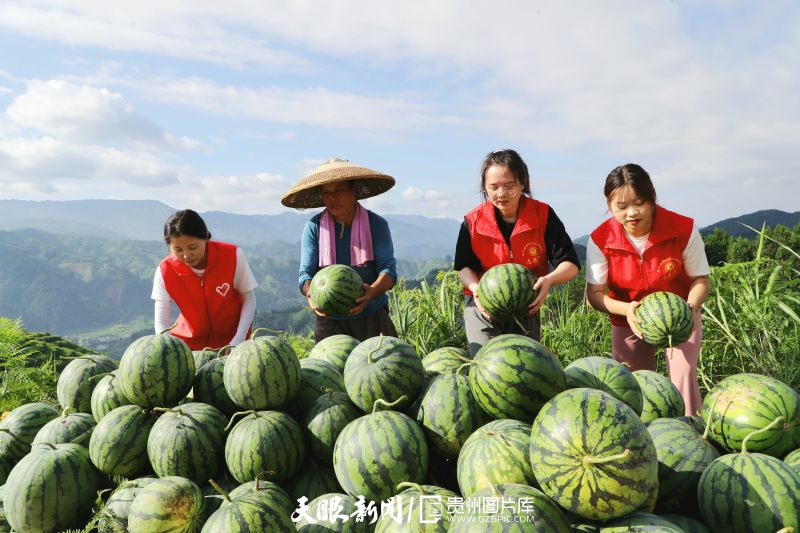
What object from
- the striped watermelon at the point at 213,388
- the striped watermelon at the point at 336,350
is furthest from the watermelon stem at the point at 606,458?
the striped watermelon at the point at 213,388

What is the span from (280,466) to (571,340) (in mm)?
4663

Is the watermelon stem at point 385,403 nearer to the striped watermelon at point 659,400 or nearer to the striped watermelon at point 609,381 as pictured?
the striped watermelon at point 609,381

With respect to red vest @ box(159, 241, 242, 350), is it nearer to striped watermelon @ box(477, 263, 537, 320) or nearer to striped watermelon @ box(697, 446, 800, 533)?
striped watermelon @ box(477, 263, 537, 320)

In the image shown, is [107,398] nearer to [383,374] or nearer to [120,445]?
[120,445]

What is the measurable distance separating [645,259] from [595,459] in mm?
2652

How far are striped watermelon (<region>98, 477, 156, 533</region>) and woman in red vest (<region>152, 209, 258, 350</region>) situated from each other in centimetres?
226

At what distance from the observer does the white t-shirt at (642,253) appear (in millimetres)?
3848

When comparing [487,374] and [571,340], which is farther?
Answer: [571,340]

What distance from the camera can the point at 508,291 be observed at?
3441 mm

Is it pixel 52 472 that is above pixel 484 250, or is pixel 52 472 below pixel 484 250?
below

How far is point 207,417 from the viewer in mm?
2381

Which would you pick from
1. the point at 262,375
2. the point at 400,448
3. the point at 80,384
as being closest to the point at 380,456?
the point at 400,448

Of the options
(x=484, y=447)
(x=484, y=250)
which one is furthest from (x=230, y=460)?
(x=484, y=250)

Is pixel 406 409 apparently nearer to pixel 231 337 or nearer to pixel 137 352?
pixel 137 352
